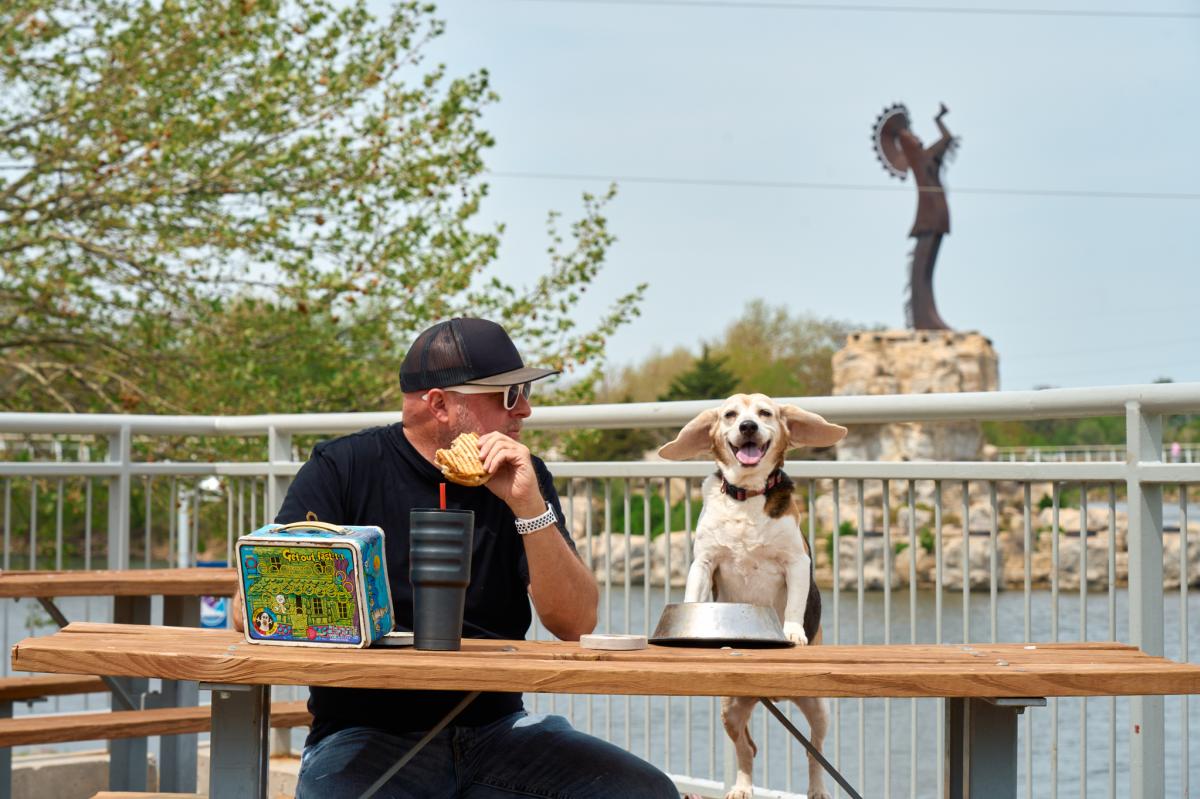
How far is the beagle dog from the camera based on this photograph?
12.0 ft

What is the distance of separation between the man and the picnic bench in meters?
1.64

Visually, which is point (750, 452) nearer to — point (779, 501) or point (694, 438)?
point (779, 501)

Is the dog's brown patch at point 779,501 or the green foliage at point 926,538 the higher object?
the dog's brown patch at point 779,501

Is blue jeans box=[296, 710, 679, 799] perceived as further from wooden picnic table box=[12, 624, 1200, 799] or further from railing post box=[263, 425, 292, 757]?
railing post box=[263, 425, 292, 757]

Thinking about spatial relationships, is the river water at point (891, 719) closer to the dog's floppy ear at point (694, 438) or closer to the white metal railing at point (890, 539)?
the white metal railing at point (890, 539)

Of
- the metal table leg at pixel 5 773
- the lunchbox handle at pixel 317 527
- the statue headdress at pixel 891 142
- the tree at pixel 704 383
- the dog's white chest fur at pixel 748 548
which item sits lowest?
the metal table leg at pixel 5 773

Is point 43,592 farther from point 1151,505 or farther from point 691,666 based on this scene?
point 1151,505

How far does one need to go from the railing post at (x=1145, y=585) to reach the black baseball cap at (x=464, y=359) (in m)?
1.60

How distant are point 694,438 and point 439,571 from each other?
141 cm

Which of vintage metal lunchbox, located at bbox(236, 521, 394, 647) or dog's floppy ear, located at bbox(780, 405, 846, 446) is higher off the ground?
dog's floppy ear, located at bbox(780, 405, 846, 446)

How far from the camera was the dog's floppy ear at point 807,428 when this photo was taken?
377 cm

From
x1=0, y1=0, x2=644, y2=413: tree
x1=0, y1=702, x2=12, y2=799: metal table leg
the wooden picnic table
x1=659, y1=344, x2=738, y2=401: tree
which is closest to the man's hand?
the wooden picnic table

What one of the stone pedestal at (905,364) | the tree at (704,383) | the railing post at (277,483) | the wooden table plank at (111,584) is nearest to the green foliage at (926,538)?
the railing post at (277,483)

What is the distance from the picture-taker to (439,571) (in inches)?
102
